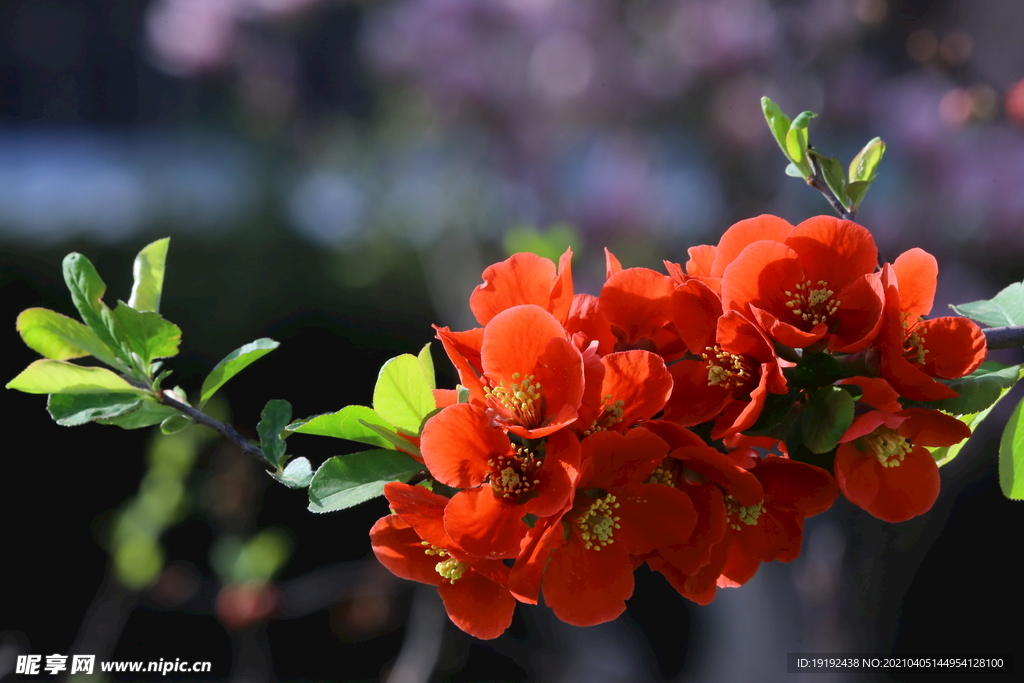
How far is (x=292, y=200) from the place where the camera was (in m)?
3.54

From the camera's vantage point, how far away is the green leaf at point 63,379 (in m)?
0.48

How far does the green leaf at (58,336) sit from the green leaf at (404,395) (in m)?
0.22

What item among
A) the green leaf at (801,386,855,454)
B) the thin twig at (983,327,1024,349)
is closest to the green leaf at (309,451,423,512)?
the green leaf at (801,386,855,454)

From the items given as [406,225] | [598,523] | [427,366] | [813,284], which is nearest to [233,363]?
[427,366]

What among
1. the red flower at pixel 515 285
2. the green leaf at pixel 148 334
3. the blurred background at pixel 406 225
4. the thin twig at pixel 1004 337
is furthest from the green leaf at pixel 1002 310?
the blurred background at pixel 406 225

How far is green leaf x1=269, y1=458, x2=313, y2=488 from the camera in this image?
45 cm

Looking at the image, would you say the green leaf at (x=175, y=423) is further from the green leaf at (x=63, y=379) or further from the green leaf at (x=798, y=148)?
the green leaf at (x=798, y=148)

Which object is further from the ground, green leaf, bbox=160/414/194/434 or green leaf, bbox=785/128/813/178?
green leaf, bbox=785/128/813/178

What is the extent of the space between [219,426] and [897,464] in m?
0.42

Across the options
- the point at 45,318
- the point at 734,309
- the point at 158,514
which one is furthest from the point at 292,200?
the point at 734,309

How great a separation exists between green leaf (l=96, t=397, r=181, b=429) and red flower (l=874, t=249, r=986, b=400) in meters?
0.45

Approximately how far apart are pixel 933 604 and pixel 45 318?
11.6ft

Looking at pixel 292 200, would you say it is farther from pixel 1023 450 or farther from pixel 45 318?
pixel 1023 450

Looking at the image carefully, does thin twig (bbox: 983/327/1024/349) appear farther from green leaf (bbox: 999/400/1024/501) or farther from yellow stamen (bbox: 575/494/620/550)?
yellow stamen (bbox: 575/494/620/550)
